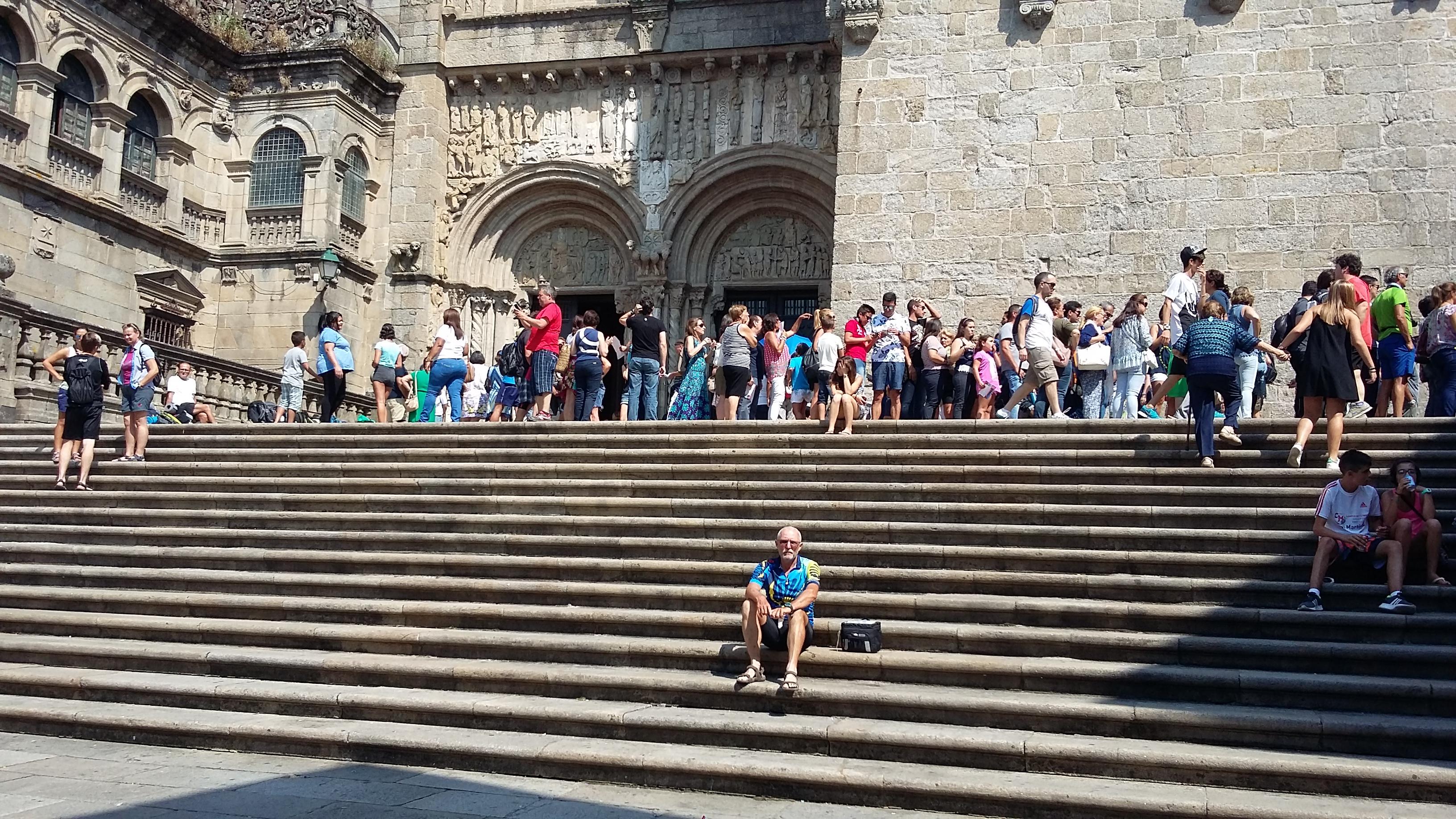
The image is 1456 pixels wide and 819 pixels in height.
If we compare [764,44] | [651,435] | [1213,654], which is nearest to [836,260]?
[764,44]

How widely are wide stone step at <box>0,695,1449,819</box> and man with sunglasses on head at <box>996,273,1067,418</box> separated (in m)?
5.52

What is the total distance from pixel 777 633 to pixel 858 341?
618cm

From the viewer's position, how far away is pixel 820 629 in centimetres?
798

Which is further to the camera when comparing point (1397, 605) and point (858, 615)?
point (858, 615)

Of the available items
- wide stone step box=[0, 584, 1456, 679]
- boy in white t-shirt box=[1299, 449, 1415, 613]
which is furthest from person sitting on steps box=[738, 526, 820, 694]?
boy in white t-shirt box=[1299, 449, 1415, 613]

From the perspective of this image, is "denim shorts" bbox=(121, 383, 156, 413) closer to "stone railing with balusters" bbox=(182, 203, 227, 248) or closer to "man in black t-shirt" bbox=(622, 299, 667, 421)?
"man in black t-shirt" bbox=(622, 299, 667, 421)

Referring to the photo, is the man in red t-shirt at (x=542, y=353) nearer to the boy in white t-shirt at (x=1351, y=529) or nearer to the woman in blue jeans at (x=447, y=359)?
the woman in blue jeans at (x=447, y=359)

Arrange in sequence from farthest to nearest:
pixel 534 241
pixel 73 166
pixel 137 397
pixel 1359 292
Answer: pixel 534 241 → pixel 73 166 → pixel 137 397 → pixel 1359 292

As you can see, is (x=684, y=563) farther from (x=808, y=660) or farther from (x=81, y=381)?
(x=81, y=381)

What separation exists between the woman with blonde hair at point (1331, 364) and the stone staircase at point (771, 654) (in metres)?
0.33

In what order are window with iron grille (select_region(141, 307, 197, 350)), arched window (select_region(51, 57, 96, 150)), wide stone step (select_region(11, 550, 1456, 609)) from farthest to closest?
window with iron grille (select_region(141, 307, 197, 350)) < arched window (select_region(51, 57, 96, 150)) < wide stone step (select_region(11, 550, 1456, 609))

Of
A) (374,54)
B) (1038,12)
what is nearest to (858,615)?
(1038,12)

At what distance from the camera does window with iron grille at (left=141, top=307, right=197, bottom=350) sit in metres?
19.5

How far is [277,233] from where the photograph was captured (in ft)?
68.8
